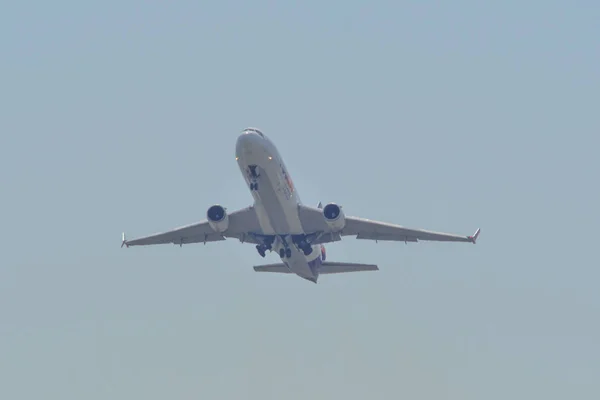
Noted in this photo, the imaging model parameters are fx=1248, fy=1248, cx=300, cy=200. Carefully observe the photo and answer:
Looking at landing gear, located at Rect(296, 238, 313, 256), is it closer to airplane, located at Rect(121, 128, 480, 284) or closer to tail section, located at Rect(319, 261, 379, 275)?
airplane, located at Rect(121, 128, 480, 284)

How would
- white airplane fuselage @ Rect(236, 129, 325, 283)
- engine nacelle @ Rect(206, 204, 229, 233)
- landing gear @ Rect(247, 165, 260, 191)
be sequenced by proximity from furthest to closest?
1. engine nacelle @ Rect(206, 204, 229, 233)
2. landing gear @ Rect(247, 165, 260, 191)
3. white airplane fuselage @ Rect(236, 129, 325, 283)

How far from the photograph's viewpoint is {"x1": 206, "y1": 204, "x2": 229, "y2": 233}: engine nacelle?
70.4 meters

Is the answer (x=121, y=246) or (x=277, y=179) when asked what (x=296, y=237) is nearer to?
(x=277, y=179)

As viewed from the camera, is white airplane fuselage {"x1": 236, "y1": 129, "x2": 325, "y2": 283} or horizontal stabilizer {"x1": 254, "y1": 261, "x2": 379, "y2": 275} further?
horizontal stabilizer {"x1": 254, "y1": 261, "x2": 379, "y2": 275}

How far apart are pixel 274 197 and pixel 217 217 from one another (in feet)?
14.0

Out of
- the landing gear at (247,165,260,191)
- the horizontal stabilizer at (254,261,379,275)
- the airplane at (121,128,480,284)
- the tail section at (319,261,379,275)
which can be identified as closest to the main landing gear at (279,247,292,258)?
the airplane at (121,128,480,284)

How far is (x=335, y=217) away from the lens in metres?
69.3

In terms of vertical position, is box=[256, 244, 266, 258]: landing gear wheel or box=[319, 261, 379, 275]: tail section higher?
box=[256, 244, 266, 258]: landing gear wheel

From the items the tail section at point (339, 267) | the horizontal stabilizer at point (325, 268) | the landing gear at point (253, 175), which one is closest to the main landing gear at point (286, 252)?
the horizontal stabilizer at point (325, 268)

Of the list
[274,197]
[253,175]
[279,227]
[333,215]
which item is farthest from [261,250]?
[253,175]

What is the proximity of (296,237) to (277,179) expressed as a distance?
16.5 feet

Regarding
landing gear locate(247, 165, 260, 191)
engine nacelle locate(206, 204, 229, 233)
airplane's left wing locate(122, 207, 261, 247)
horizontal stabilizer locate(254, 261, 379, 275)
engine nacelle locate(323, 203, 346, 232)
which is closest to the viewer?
landing gear locate(247, 165, 260, 191)

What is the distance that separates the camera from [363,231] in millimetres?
72062

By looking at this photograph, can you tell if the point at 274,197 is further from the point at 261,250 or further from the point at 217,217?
the point at 261,250
